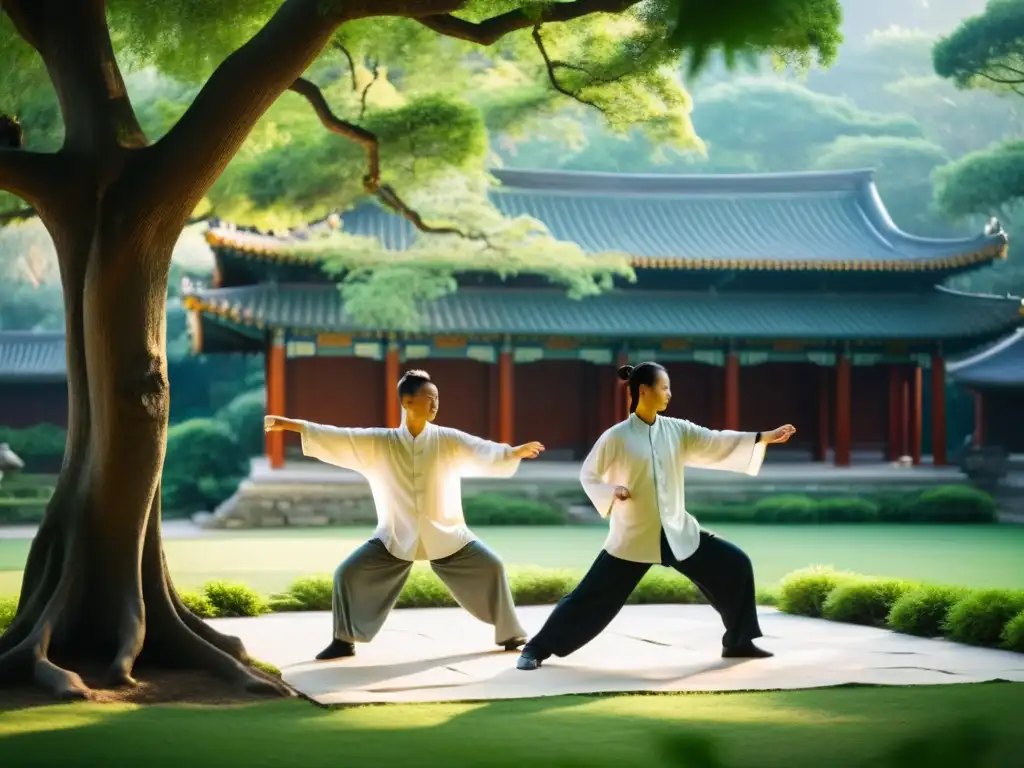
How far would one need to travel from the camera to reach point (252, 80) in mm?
6129

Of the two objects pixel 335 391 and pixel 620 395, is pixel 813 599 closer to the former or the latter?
pixel 620 395

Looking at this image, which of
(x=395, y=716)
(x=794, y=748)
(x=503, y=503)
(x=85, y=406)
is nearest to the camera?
(x=794, y=748)

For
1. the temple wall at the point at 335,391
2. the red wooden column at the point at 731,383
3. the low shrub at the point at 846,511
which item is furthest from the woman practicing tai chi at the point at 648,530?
the temple wall at the point at 335,391

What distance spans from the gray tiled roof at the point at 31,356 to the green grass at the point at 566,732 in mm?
25806

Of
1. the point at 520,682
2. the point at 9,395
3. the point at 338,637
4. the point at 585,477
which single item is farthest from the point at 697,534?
the point at 9,395

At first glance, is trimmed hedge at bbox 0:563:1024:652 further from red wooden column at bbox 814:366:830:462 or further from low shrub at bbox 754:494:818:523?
red wooden column at bbox 814:366:830:462

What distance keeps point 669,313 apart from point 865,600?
51.5 feet

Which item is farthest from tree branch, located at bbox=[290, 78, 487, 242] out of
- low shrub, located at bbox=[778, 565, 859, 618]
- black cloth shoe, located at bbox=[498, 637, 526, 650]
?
low shrub, located at bbox=[778, 565, 859, 618]

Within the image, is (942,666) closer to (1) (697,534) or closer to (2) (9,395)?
(1) (697,534)

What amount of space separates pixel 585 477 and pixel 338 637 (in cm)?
141

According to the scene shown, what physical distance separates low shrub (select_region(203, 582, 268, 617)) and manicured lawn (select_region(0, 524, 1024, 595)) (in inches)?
96.1

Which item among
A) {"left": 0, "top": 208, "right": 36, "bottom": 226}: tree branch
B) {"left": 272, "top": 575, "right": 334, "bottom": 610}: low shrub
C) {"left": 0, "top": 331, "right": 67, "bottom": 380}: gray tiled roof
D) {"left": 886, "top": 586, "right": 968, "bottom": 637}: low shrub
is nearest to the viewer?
{"left": 886, "top": 586, "right": 968, "bottom": 637}: low shrub

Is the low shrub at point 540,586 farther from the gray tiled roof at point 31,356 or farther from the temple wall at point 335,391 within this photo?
the gray tiled roof at point 31,356

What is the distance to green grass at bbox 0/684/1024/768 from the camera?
444 centimetres
